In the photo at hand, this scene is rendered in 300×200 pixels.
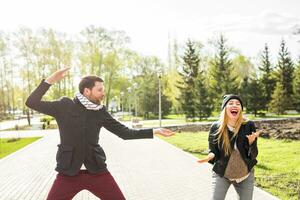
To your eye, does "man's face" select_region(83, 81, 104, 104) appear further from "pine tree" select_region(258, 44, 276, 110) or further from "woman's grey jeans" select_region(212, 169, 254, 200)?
"pine tree" select_region(258, 44, 276, 110)

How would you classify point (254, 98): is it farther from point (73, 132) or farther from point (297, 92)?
point (73, 132)

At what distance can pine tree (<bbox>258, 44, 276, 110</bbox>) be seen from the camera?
4777 cm

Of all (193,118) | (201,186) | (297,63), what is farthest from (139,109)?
(201,186)

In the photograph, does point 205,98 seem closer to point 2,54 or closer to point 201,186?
point 2,54

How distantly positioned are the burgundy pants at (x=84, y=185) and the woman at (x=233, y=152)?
3.48 feet

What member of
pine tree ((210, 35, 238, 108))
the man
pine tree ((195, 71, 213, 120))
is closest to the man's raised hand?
the man

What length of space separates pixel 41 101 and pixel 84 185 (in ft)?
2.92

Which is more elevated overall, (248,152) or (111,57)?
(111,57)

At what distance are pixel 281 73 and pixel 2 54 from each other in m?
33.4

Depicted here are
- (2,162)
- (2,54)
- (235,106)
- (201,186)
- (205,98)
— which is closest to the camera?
(235,106)

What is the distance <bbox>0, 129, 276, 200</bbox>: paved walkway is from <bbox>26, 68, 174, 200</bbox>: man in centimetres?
Result: 386

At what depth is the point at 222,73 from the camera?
166 ft

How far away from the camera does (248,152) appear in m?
4.65

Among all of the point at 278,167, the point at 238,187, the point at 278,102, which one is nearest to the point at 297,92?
the point at 278,102
